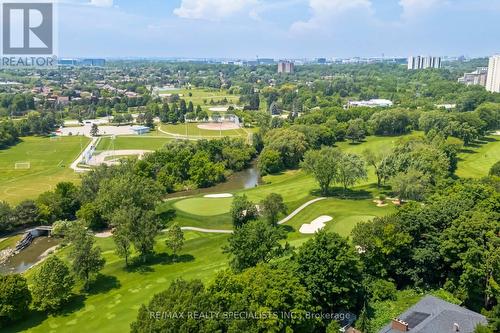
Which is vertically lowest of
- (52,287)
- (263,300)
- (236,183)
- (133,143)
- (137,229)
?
(52,287)

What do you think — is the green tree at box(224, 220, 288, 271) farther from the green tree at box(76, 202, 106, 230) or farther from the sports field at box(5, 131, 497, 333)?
the green tree at box(76, 202, 106, 230)

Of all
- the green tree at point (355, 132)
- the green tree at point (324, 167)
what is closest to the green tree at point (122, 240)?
the green tree at point (324, 167)

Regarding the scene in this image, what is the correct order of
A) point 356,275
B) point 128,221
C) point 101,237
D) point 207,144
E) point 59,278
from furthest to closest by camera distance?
point 207,144
point 101,237
point 128,221
point 59,278
point 356,275

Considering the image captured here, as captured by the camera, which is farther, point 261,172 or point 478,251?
point 261,172

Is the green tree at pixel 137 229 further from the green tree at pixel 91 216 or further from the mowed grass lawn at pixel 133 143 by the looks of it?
the mowed grass lawn at pixel 133 143

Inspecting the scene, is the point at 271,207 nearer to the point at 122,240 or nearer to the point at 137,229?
the point at 137,229

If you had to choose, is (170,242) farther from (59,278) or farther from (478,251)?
(478,251)

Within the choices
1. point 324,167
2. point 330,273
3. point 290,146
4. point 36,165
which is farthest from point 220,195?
point 36,165

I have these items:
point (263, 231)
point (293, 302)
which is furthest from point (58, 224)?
point (293, 302)
